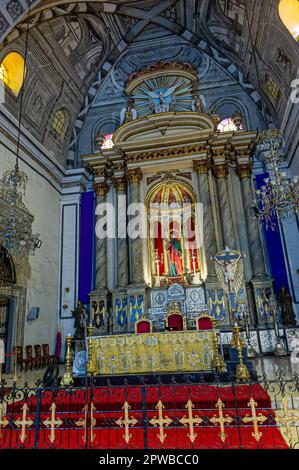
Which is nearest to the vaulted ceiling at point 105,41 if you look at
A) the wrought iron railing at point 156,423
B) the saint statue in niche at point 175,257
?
the saint statue in niche at point 175,257

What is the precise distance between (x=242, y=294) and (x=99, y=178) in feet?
20.6

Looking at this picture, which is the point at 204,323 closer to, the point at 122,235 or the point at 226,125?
the point at 122,235

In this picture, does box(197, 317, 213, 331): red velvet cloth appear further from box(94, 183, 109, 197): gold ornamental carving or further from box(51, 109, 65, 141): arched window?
box(51, 109, 65, 141): arched window

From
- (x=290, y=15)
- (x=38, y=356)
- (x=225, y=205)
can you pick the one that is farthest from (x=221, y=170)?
(x=38, y=356)

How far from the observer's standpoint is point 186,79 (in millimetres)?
12906

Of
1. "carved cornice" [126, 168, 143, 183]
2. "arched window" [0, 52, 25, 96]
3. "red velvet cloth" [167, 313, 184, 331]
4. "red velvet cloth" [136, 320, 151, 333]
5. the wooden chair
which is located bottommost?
the wooden chair

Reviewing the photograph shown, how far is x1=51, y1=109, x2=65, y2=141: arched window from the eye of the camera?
12367mm

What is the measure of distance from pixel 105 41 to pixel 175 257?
316 inches

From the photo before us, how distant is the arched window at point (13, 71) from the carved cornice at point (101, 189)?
385 cm

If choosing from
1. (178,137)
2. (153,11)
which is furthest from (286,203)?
(153,11)

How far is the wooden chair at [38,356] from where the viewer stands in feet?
30.9

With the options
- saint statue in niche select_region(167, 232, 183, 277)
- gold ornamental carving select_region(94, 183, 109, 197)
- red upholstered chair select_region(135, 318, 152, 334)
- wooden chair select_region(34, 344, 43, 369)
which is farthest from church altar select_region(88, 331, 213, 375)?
gold ornamental carving select_region(94, 183, 109, 197)

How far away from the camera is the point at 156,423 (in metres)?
3.54

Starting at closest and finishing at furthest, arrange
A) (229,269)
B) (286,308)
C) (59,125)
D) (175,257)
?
(229,269) → (286,308) → (175,257) → (59,125)
